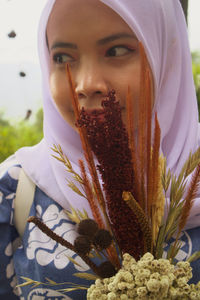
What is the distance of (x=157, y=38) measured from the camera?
3.14 ft

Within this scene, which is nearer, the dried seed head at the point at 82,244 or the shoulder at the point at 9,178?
the dried seed head at the point at 82,244

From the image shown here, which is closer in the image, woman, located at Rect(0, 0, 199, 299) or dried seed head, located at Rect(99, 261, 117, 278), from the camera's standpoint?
dried seed head, located at Rect(99, 261, 117, 278)

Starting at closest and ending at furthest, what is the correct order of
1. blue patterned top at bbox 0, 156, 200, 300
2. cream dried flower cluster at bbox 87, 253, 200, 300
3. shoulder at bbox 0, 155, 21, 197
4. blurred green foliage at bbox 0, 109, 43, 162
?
cream dried flower cluster at bbox 87, 253, 200, 300, blue patterned top at bbox 0, 156, 200, 300, shoulder at bbox 0, 155, 21, 197, blurred green foliage at bbox 0, 109, 43, 162

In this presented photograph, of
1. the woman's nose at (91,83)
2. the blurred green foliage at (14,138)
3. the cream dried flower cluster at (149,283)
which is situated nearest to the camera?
the cream dried flower cluster at (149,283)

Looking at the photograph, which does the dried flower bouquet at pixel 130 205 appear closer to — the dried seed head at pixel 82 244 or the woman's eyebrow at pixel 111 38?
Answer: the dried seed head at pixel 82 244

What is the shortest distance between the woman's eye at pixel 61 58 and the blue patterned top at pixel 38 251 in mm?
397

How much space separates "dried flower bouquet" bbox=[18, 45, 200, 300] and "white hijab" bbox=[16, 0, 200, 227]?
1.14 feet

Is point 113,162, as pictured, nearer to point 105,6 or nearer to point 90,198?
point 90,198

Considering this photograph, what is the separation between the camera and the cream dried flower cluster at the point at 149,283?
541 mm

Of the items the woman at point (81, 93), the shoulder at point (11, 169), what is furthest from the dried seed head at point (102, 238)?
the shoulder at point (11, 169)

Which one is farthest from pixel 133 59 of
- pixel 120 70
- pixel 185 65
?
pixel 185 65

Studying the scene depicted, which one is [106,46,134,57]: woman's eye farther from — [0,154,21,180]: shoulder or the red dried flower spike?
[0,154,21,180]: shoulder

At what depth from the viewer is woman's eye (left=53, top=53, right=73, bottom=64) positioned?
3.06 ft

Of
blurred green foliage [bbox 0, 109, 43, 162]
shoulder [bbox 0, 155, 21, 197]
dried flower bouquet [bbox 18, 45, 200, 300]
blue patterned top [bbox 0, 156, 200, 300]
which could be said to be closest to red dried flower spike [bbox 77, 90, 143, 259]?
dried flower bouquet [bbox 18, 45, 200, 300]
